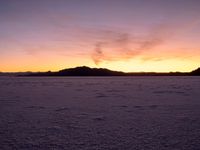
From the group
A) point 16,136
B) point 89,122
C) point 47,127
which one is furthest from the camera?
point 89,122

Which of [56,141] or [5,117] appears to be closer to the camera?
[56,141]

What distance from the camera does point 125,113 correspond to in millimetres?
6066

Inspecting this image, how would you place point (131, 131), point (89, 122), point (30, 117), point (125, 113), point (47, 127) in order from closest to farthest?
point (131, 131), point (47, 127), point (89, 122), point (30, 117), point (125, 113)

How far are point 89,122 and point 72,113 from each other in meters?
1.18

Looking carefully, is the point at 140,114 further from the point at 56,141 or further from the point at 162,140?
the point at 56,141

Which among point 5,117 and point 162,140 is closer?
point 162,140

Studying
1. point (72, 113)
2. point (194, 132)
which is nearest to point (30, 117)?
point (72, 113)

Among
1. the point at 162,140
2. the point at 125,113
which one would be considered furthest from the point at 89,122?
the point at 162,140

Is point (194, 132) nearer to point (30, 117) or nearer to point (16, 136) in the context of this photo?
point (16, 136)

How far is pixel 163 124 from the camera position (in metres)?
4.80

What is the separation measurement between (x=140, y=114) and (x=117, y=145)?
254 centimetres

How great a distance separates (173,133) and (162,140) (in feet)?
1.70

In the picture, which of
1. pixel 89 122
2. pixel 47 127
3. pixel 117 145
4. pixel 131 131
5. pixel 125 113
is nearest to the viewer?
pixel 117 145

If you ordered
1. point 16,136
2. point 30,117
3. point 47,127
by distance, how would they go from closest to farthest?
1. point 16,136
2. point 47,127
3. point 30,117
